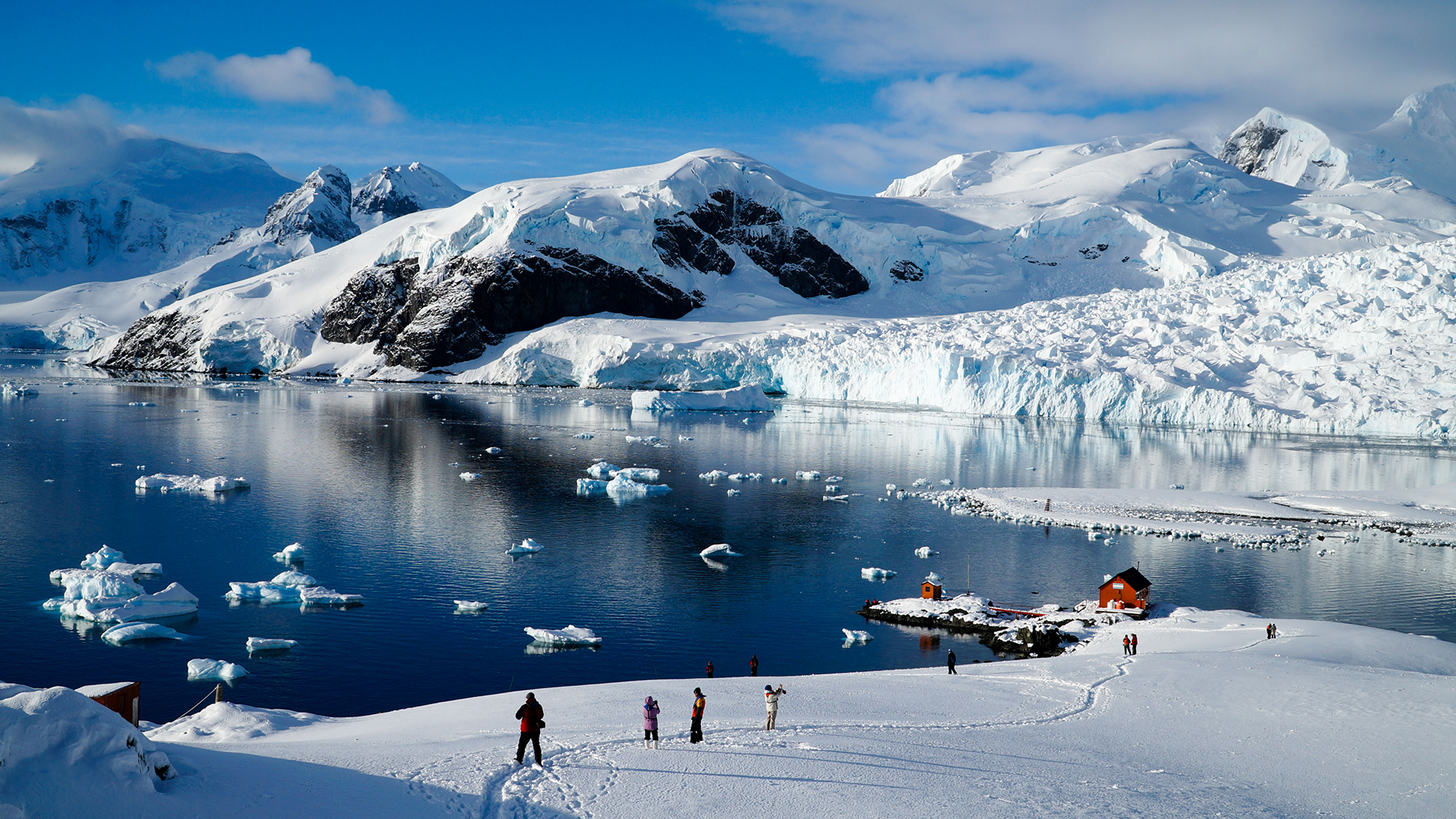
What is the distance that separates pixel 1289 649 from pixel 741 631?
13.2 meters

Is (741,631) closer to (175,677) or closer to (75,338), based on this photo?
(175,677)

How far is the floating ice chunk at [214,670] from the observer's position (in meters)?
18.4

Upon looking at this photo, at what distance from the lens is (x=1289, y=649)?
21.7m

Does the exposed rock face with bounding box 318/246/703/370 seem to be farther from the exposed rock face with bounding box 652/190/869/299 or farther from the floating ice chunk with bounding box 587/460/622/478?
the floating ice chunk with bounding box 587/460/622/478

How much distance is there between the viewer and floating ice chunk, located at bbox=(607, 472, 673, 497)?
135ft

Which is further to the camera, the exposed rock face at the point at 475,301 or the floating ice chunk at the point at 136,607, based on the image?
the exposed rock face at the point at 475,301

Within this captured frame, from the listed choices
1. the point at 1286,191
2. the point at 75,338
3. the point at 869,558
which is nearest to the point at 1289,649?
the point at 869,558

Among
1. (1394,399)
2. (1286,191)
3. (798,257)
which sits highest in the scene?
(1286,191)

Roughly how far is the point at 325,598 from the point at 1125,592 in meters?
22.1

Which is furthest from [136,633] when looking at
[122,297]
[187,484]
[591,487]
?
[122,297]

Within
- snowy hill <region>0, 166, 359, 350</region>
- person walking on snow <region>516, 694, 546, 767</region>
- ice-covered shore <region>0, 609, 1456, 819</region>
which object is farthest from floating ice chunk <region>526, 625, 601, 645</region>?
snowy hill <region>0, 166, 359, 350</region>

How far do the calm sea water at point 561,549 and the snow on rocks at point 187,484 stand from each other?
1053 millimetres

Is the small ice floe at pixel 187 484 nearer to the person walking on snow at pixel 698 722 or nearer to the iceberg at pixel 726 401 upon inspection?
the person walking on snow at pixel 698 722

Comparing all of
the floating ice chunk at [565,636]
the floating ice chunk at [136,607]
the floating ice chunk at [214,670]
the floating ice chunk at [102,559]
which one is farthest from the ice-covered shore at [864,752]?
the floating ice chunk at [102,559]
